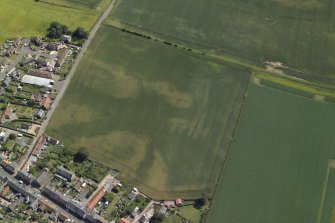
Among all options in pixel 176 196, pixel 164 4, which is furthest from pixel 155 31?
pixel 176 196

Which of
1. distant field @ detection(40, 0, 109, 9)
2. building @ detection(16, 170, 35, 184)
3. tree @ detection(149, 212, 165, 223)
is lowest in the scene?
building @ detection(16, 170, 35, 184)

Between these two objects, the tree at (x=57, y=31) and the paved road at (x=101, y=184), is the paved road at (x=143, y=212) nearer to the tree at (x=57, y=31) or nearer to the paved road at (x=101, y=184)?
the paved road at (x=101, y=184)

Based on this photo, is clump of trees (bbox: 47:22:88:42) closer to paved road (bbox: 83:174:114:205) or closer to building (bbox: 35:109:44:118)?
building (bbox: 35:109:44:118)

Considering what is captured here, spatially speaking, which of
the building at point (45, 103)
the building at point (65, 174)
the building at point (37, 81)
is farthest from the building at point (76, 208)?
the building at point (37, 81)

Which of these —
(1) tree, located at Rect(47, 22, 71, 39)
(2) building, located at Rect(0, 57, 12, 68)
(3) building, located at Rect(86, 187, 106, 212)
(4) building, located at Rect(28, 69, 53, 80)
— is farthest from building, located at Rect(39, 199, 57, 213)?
(1) tree, located at Rect(47, 22, 71, 39)

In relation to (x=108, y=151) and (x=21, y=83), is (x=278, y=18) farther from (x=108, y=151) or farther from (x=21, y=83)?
(x=21, y=83)

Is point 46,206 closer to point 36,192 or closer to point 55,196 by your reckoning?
point 55,196
